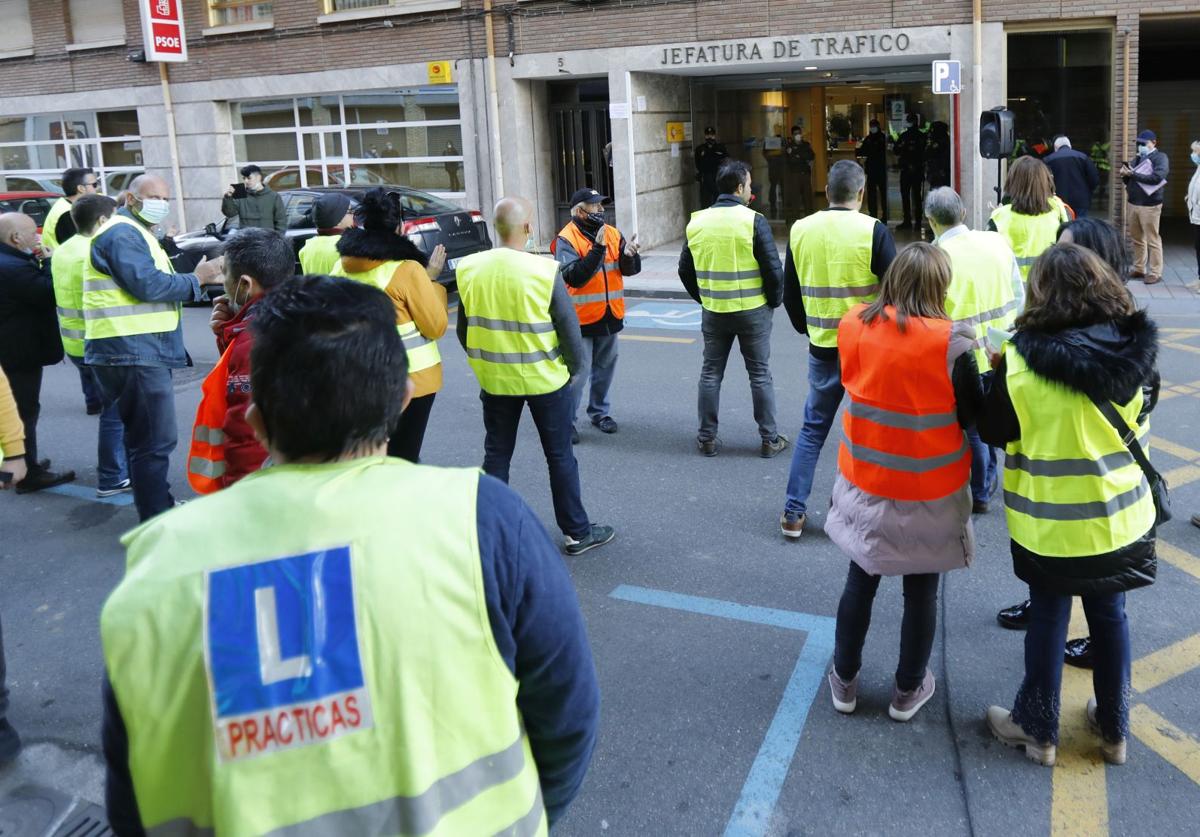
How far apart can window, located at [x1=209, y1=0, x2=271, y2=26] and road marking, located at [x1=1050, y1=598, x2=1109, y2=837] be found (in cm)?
1944

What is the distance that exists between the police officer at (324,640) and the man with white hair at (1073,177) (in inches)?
483

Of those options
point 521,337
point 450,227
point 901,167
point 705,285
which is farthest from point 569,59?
point 521,337

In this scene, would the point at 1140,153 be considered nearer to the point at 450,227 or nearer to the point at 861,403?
the point at 450,227

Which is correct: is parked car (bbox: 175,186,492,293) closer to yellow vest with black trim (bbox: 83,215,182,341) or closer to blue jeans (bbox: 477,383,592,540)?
yellow vest with black trim (bbox: 83,215,182,341)

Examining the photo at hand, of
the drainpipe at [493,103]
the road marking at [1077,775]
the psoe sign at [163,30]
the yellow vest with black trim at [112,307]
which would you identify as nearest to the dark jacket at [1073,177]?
the drainpipe at [493,103]

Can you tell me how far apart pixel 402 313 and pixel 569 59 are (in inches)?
513

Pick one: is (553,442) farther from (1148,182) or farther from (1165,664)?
(1148,182)

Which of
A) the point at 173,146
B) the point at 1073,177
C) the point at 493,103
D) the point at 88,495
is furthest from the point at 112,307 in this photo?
the point at 173,146

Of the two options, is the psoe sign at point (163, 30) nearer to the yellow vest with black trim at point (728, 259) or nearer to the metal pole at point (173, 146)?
the metal pole at point (173, 146)

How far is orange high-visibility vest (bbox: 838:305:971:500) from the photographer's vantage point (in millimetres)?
3488

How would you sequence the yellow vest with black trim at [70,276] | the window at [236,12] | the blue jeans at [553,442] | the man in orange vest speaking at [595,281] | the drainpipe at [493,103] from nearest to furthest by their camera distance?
the blue jeans at [553,442] → the yellow vest with black trim at [70,276] → the man in orange vest speaking at [595,281] → the drainpipe at [493,103] → the window at [236,12]

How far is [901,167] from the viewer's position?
18328 millimetres

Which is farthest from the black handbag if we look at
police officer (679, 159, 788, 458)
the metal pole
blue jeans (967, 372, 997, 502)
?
the metal pole

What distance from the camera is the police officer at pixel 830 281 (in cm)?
540
